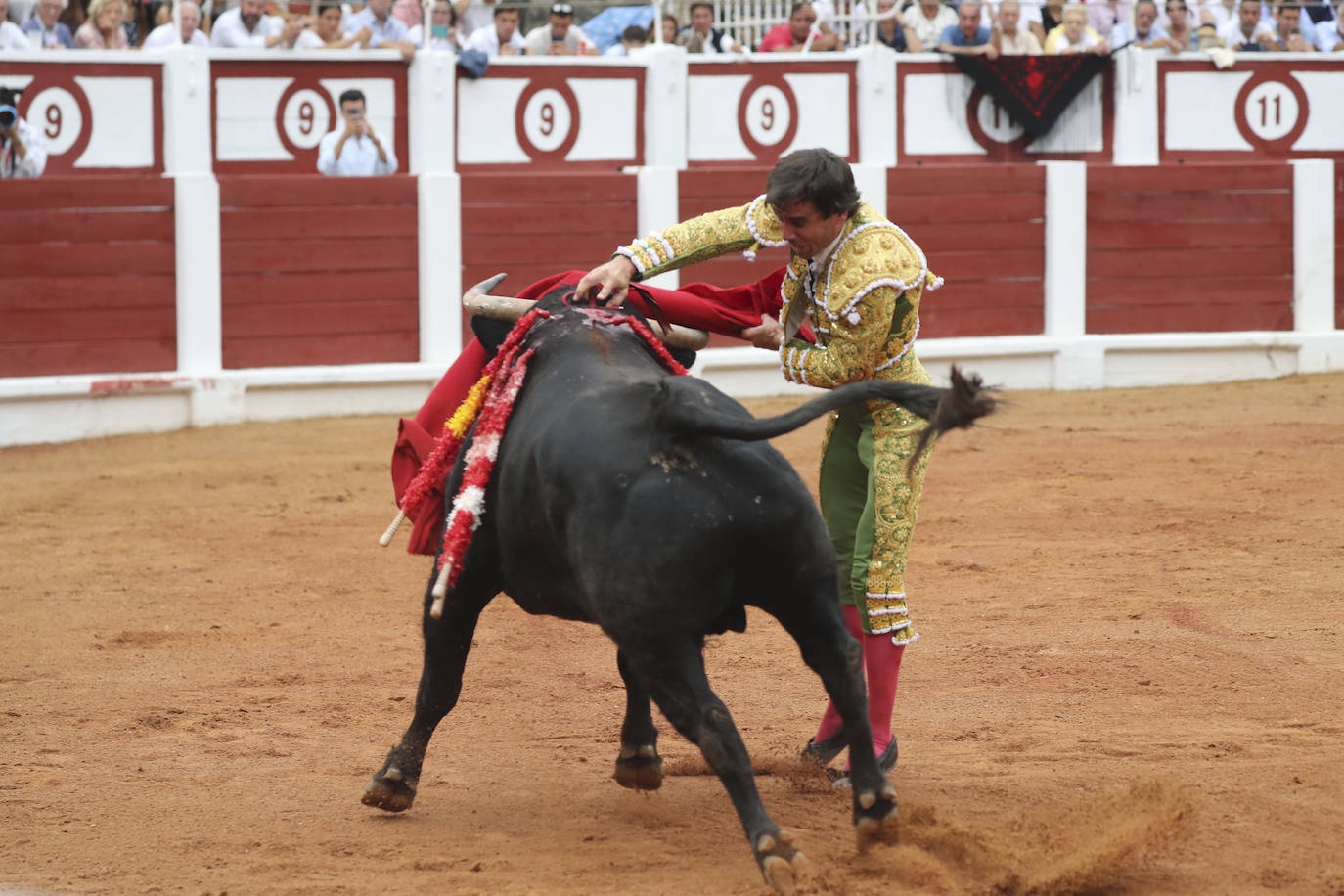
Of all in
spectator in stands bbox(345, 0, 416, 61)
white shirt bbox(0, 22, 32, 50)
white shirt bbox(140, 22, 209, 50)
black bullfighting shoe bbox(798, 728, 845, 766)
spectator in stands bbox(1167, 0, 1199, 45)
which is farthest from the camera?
spectator in stands bbox(1167, 0, 1199, 45)

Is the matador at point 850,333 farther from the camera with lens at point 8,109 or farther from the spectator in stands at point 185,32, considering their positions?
the spectator in stands at point 185,32

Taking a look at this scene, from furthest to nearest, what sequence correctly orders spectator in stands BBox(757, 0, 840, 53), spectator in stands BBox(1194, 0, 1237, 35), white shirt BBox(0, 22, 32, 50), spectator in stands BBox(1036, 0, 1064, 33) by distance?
spectator in stands BBox(1194, 0, 1237, 35)
spectator in stands BBox(1036, 0, 1064, 33)
spectator in stands BBox(757, 0, 840, 53)
white shirt BBox(0, 22, 32, 50)

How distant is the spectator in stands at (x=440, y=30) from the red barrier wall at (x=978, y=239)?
116 inches

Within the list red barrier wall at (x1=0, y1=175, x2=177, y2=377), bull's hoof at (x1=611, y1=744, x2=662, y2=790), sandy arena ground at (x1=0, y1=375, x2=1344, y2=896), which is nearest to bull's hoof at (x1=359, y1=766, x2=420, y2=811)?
sandy arena ground at (x1=0, y1=375, x2=1344, y2=896)

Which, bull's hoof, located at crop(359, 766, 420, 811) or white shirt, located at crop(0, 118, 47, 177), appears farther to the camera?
white shirt, located at crop(0, 118, 47, 177)

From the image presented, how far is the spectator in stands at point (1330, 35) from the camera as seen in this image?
36.3 ft

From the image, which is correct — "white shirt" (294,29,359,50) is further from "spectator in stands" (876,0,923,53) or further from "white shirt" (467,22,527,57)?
"spectator in stands" (876,0,923,53)

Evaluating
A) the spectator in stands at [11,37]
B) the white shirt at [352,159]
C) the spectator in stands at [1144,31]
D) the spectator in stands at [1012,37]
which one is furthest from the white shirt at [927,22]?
the spectator in stands at [11,37]

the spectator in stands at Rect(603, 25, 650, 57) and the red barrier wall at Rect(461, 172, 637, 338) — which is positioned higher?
the spectator in stands at Rect(603, 25, 650, 57)

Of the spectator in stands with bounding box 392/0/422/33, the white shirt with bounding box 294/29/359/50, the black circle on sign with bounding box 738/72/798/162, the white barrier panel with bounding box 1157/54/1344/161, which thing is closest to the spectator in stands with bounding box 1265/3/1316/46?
the white barrier panel with bounding box 1157/54/1344/161

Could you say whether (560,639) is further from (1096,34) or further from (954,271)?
(1096,34)

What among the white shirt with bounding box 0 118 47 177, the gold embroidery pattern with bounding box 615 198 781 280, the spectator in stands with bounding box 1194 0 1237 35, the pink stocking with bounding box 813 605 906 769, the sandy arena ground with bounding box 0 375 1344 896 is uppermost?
the spectator in stands with bounding box 1194 0 1237 35

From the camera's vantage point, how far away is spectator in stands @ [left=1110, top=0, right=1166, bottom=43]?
10.7 m

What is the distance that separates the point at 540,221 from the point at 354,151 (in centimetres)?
116
